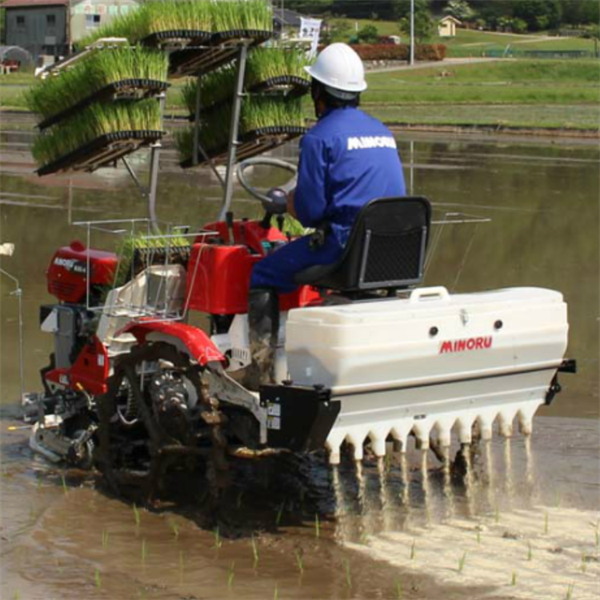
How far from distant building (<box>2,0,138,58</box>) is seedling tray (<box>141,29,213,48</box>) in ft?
234

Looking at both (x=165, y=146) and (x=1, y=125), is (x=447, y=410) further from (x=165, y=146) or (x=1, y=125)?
(x=1, y=125)

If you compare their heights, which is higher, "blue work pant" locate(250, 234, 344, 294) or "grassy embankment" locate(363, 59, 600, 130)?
"blue work pant" locate(250, 234, 344, 294)

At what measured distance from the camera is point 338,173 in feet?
23.0

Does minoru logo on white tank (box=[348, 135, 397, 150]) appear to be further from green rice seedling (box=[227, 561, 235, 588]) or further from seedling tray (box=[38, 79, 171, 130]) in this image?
green rice seedling (box=[227, 561, 235, 588])

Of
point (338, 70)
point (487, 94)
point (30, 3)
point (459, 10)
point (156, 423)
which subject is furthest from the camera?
point (459, 10)

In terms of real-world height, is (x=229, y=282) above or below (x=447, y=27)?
below

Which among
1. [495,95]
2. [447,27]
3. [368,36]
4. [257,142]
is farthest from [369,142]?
[447,27]

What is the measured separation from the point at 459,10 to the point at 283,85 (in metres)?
97.5

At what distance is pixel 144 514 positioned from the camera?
7.56m

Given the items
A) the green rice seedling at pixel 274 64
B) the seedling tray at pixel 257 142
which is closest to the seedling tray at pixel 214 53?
the green rice seedling at pixel 274 64

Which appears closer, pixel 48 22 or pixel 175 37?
pixel 175 37

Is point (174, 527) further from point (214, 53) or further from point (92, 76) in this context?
point (214, 53)

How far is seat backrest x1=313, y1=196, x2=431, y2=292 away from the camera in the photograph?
6.85 m

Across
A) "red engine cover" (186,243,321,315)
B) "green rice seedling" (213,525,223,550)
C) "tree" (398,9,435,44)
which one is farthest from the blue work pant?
"tree" (398,9,435,44)
